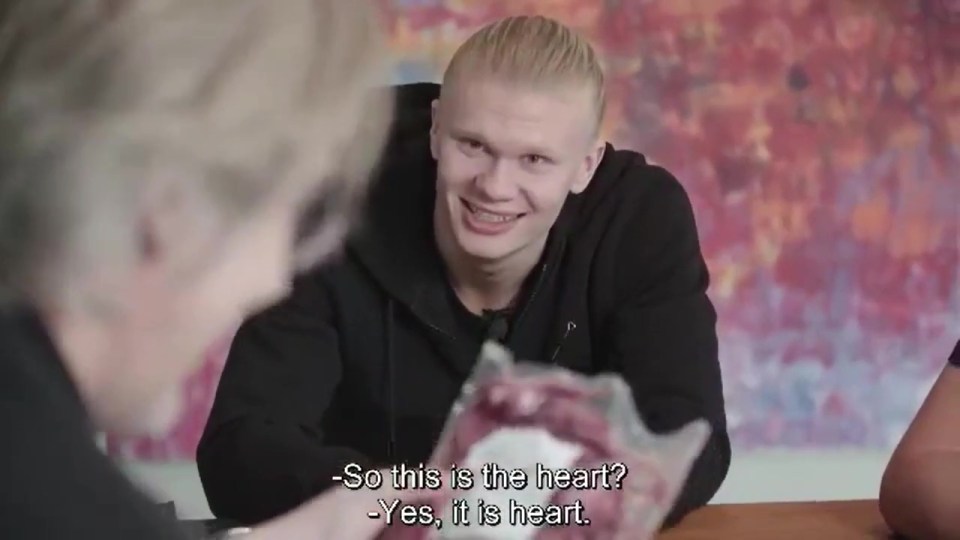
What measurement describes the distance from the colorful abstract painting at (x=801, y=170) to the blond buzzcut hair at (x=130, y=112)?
1.23 meters

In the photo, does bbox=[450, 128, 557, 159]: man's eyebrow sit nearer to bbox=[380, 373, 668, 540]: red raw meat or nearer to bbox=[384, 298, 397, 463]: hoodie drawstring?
bbox=[384, 298, 397, 463]: hoodie drawstring

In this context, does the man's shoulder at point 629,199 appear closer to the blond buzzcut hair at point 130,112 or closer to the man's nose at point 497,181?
the man's nose at point 497,181

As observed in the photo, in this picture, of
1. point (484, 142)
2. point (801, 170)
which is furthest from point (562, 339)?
point (801, 170)

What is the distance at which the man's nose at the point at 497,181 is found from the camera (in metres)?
→ 1.21

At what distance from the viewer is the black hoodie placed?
1190 millimetres

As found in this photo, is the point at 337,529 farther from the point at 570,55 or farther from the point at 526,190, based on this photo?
the point at 570,55

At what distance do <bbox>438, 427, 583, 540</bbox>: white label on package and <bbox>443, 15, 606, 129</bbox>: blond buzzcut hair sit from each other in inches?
16.7

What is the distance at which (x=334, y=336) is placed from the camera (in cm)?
125

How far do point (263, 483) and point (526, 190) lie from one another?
0.39 metres

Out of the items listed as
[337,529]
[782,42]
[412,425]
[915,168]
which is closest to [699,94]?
[782,42]

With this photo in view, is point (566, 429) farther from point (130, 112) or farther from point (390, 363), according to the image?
point (130, 112)

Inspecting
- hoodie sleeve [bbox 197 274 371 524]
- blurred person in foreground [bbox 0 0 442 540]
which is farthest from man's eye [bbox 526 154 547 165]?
blurred person in foreground [bbox 0 0 442 540]

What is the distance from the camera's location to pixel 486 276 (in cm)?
128

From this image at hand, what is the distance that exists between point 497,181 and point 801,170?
2.38 ft
